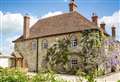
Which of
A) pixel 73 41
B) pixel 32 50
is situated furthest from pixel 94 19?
pixel 32 50

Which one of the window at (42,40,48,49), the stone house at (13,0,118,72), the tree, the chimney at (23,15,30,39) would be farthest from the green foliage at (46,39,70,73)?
the chimney at (23,15,30,39)

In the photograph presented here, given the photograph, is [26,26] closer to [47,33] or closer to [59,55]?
[47,33]

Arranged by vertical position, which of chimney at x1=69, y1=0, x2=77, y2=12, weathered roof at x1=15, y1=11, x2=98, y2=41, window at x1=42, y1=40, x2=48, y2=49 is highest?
chimney at x1=69, y1=0, x2=77, y2=12

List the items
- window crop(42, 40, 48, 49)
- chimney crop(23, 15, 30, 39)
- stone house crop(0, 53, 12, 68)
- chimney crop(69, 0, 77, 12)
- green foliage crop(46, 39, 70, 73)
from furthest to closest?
chimney crop(23, 15, 30, 39) → stone house crop(0, 53, 12, 68) → chimney crop(69, 0, 77, 12) → window crop(42, 40, 48, 49) → green foliage crop(46, 39, 70, 73)

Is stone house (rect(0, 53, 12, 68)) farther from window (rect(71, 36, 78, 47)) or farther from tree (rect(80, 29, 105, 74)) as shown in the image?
tree (rect(80, 29, 105, 74))

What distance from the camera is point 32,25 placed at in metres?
33.5

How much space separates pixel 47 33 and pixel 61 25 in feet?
6.87

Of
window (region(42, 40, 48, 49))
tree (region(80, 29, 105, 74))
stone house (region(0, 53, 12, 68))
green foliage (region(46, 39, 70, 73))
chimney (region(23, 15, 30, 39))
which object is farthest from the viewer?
chimney (region(23, 15, 30, 39))

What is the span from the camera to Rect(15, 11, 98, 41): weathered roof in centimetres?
2551

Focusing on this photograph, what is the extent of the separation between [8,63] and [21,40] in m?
3.84

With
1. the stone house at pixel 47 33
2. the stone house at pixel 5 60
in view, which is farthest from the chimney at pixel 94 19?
the stone house at pixel 5 60

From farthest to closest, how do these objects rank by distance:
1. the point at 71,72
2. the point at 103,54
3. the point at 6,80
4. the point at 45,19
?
1. the point at 45,19
2. the point at 71,72
3. the point at 103,54
4. the point at 6,80

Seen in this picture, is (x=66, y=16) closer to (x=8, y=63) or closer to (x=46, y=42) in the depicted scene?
(x=46, y=42)

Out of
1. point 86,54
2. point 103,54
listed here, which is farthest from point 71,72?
point 103,54
